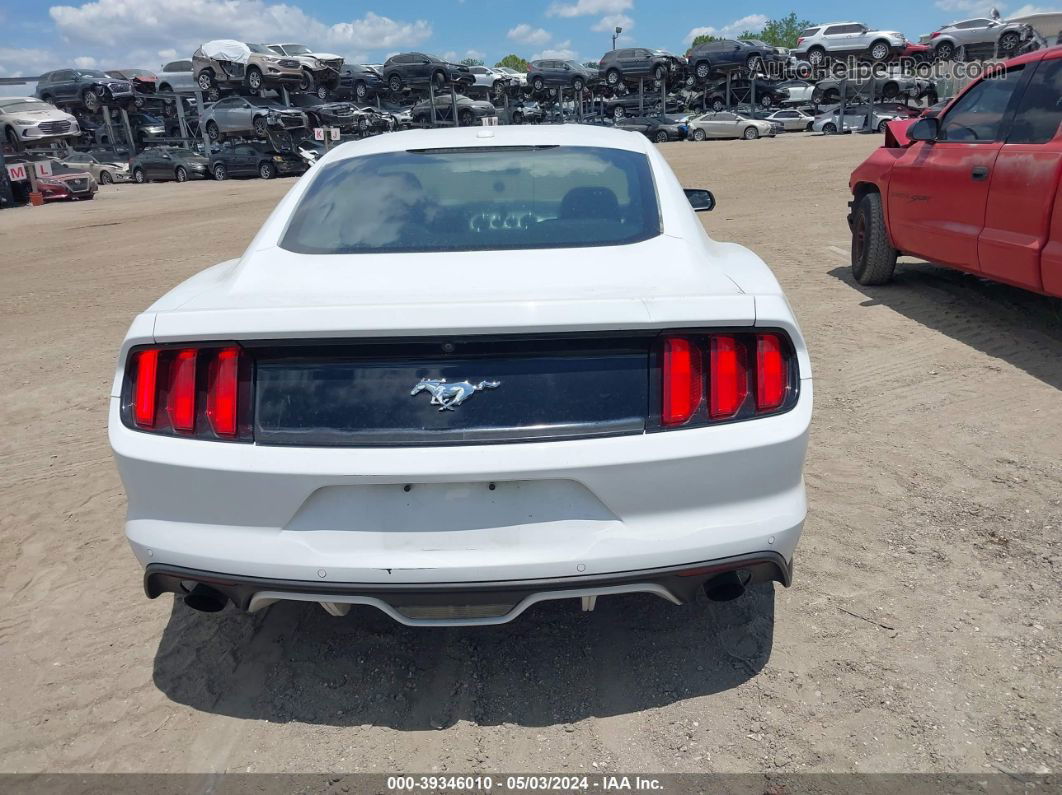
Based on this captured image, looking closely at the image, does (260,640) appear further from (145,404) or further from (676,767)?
(676,767)

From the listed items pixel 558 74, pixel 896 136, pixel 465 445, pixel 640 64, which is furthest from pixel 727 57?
pixel 465 445

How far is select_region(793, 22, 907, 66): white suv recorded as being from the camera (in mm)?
35500

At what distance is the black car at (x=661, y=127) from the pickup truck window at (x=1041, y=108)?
33.2 metres

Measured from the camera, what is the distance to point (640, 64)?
41812 millimetres

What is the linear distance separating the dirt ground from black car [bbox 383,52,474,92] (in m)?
39.4

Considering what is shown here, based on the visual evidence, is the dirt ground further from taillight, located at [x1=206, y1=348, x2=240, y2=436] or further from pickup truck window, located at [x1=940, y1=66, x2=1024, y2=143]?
pickup truck window, located at [x1=940, y1=66, x2=1024, y2=143]

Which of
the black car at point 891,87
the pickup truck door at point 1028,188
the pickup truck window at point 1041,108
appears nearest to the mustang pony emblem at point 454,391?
the pickup truck door at point 1028,188

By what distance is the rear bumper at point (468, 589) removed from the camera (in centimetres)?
212

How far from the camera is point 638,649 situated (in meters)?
2.71

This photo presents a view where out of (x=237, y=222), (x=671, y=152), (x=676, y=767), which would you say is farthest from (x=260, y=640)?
(x=671, y=152)

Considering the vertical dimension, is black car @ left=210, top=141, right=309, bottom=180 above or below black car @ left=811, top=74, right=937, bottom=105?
below

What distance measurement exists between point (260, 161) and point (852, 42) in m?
26.4

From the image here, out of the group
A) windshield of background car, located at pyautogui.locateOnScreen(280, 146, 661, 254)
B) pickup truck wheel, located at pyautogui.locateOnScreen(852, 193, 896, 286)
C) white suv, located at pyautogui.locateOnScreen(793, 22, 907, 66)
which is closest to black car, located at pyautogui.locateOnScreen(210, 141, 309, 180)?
white suv, located at pyautogui.locateOnScreen(793, 22, 907, 66)

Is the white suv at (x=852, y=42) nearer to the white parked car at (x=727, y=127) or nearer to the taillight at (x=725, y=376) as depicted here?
the white parked car at (x=727, y=127)
